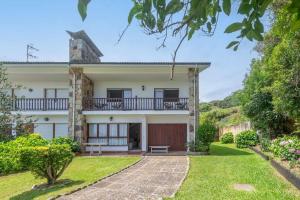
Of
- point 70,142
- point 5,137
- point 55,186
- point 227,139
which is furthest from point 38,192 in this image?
point 227,139

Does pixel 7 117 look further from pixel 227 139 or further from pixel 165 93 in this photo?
pixel 227 139

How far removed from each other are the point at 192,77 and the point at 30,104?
11621 mm

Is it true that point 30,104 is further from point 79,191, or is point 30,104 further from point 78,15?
point 78,15

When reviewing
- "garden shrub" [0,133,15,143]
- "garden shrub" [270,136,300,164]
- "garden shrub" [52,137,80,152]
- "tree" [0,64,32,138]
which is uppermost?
"tree" [0,64,32,138]

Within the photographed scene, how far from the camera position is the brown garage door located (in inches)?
1050

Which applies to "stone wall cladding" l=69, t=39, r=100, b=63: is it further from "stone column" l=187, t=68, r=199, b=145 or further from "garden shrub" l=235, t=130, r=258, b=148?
"garden shrub" l=235, t=130, r=258, b=148

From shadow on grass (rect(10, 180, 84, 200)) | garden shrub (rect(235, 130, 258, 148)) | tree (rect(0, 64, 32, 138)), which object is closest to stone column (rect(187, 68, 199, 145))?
garden shrub (rect(235, 130, 258, 148))

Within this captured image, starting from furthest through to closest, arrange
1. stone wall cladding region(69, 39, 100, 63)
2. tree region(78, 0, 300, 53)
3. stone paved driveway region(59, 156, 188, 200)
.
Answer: stone wall cladding region(69, 39, 100, 63), stone paved driveway region(59, 156, 188, 200), tree region(78, 0, 300, 53)

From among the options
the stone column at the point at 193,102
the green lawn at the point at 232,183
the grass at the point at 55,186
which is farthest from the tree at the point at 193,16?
the stone column at the point at 193,102

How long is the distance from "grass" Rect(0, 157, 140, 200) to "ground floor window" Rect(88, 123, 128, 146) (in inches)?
297

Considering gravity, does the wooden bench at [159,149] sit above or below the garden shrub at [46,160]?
below

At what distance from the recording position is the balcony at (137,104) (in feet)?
84.3

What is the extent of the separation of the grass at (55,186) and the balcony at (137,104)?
773 cm

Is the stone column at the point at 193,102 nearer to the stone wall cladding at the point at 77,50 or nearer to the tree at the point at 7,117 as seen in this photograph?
the stone wall cladding at the point at 77,50
